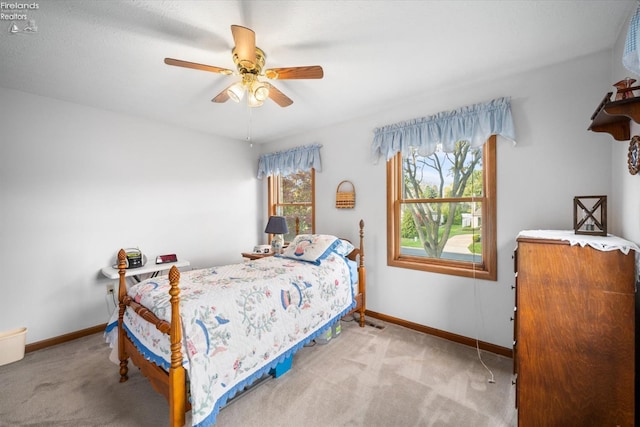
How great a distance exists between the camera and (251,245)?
14.6ft

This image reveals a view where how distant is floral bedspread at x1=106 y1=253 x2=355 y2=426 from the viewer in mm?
1460

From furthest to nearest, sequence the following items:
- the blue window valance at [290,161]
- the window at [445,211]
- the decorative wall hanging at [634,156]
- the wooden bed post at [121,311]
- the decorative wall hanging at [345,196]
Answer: the blue window valance at [290,161], the decorative wall hanging at [345,196], the window at [445,211], the wooden bed post at [121,311], the decorative wall hanging at [634,156]

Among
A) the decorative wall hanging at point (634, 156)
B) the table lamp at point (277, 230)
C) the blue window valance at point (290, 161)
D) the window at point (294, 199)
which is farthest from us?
the window at point (294, 199)

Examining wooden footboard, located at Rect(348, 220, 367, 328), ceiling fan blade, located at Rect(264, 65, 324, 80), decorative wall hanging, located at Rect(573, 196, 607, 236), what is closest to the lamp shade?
wooden footboard, located at Rect(348, 220, 367, 328)

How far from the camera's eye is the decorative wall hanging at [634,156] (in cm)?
138

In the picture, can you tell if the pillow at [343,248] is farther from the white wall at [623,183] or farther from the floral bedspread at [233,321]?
the white wall at [623,183]

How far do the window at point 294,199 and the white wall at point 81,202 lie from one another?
1067 mm

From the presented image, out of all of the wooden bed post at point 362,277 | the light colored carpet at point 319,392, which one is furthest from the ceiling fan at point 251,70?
the light colored carpet at point 319,392

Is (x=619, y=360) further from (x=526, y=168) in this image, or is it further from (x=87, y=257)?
(x=87, y=257)

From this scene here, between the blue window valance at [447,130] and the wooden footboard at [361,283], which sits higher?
the blue window valance at [447,130]

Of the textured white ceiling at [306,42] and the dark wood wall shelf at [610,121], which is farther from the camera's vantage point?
the textured white ceiling at [306,42]

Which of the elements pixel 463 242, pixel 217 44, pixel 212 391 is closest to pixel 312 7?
pixel 217 44

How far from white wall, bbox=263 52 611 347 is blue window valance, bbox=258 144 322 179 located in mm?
824

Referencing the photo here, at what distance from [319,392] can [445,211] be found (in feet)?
6.88
